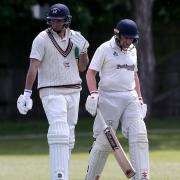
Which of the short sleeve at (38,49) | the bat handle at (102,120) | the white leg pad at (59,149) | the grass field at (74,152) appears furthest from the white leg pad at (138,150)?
the grass field at (74,152)

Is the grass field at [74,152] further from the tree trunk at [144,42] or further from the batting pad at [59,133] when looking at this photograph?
the batting pad at [59,133]

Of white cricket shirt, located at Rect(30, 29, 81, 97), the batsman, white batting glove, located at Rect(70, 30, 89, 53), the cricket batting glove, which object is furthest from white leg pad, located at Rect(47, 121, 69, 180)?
white batting glove, located at Rect(70, 30, 89, 53)

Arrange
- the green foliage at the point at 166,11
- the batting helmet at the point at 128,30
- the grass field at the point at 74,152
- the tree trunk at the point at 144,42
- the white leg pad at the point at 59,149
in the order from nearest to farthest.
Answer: the white leg pad at the point at 59,149 < the batting helmet at the point at 128,30 < the grass field at the point at 74,152 < the tree trunk at the point at 144,42 < the green foliage at the point at 166,11

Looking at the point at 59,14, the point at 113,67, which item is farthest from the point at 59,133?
the point at 59,14

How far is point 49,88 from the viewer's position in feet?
34.9

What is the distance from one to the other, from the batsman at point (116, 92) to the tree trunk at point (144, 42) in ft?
46.7

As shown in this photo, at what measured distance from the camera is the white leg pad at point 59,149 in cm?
1027

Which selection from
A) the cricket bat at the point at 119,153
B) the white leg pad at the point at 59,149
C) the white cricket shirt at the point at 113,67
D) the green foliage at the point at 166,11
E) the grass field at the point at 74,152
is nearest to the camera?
the white leg pad at the point at 59,149

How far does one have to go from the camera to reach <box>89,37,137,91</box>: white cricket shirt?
10945 millimetres

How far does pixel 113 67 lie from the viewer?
35.9ft

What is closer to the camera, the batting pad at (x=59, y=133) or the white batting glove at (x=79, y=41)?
the batting pad at (x=59, y=133)

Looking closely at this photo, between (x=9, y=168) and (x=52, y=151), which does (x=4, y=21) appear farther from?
(x=52, y=151)

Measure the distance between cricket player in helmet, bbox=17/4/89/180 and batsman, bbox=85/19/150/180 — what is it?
0.27 m

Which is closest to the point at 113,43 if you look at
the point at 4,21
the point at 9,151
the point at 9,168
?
the point at 9,168
